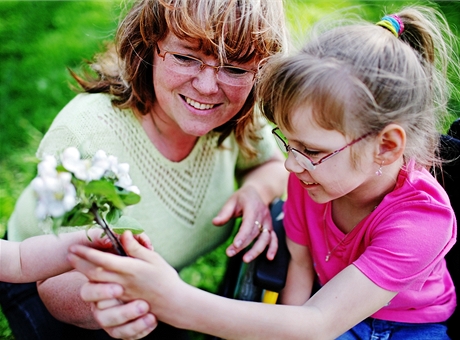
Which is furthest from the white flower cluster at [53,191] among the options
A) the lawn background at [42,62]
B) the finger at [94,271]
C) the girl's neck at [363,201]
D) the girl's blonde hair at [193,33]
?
the lawn background at [42,62]

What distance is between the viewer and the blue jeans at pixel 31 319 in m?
2.06

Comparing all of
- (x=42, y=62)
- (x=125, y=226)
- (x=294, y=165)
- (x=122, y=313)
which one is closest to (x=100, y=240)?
(x=125, y=226)

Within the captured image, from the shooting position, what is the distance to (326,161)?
158 cm

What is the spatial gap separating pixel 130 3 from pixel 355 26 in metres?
1.12

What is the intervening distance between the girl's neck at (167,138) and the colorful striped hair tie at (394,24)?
95 cm

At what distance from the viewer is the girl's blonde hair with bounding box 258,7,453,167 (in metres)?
1.50

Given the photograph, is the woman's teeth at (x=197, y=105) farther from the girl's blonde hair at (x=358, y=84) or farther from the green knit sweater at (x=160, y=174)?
the girl's blonde hair at (x=358, y=84)

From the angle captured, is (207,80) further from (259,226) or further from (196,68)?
(259,226)

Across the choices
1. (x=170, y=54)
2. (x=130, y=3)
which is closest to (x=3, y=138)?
(x=130, y=3)

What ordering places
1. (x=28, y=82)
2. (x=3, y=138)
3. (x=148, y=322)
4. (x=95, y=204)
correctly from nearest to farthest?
(x=95, y=204) < (x=148, y=322) < (x=3, y=138) < (x=28, y=82)

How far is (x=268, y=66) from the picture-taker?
1.69 metres

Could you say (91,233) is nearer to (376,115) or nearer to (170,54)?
(170,54)

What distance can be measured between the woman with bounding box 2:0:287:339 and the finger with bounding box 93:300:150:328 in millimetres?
530

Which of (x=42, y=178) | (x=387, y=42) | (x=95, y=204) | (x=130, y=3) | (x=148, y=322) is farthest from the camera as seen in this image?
(x=130, y=3)
